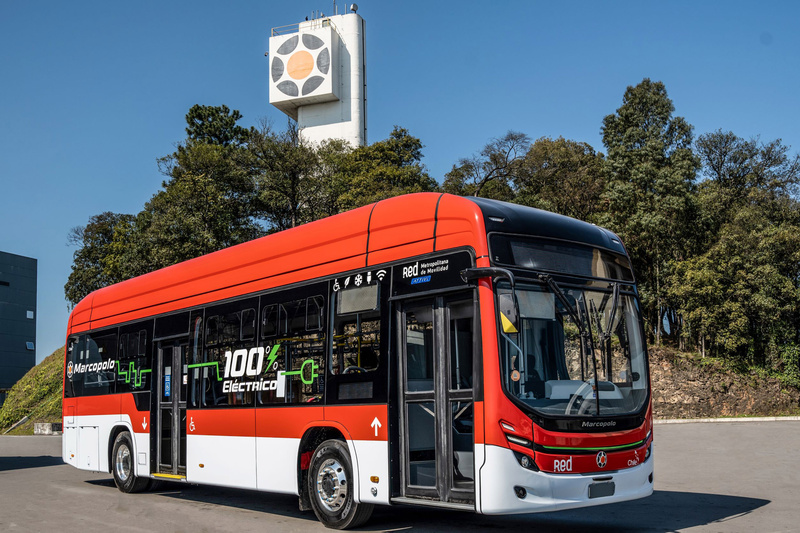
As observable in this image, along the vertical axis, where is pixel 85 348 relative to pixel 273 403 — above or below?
above

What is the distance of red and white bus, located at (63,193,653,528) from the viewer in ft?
23.6

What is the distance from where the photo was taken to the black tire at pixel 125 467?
1336cm

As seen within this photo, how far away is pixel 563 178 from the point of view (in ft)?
161

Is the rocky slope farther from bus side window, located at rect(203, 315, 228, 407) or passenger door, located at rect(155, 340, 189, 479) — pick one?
bus side window, located at rect(203, 315, 228, 407)

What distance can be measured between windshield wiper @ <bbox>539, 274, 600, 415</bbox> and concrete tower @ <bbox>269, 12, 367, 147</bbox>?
6529 centimetres

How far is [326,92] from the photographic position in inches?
2810

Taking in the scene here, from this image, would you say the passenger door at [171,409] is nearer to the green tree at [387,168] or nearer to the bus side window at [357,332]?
the bus side window at [357,332]

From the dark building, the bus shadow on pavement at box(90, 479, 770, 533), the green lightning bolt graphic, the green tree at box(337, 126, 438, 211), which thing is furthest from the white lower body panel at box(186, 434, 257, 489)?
the dark building

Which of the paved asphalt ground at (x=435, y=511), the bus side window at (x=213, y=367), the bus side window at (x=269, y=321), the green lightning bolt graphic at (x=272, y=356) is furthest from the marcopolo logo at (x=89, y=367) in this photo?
the green lightning bolt graphic at (x=272, y=356)

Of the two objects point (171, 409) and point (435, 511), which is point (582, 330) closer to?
point (435, 511)

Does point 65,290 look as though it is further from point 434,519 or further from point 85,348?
point 434,519

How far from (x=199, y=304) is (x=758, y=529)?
26.9 ft

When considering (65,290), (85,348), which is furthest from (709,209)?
(65,290)

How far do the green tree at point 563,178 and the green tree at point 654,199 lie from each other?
6.24ft
